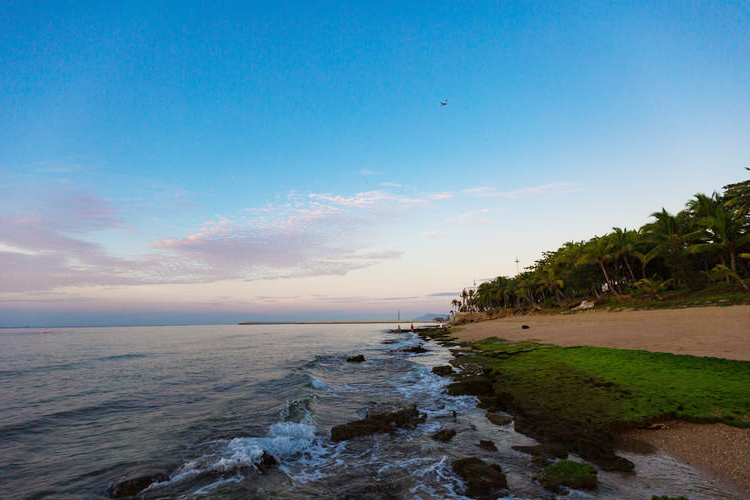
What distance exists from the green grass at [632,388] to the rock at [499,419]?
3.52 feet

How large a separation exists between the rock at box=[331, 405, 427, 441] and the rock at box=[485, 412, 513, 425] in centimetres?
252

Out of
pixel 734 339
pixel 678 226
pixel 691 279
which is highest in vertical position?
pixel 678 226

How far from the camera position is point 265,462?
9820 mm

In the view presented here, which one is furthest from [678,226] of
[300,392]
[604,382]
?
[300,392]

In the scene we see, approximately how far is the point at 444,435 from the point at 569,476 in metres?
4.20

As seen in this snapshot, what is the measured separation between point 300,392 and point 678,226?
54370mm

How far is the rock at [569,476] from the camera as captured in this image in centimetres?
725

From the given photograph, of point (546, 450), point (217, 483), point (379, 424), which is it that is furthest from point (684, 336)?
point (217, 483)

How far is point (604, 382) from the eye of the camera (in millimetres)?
13539

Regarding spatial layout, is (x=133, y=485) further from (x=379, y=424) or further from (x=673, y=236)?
(x=673, y=236)

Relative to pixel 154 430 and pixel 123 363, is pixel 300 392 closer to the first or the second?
pixel 154 430

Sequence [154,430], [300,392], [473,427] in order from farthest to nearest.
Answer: [300,392]
[154,430]
[473,427]

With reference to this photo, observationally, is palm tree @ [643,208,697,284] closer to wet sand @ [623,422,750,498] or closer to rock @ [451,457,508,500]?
wet sand @ [623,422,750,498]

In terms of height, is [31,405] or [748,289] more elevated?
[748,289]
